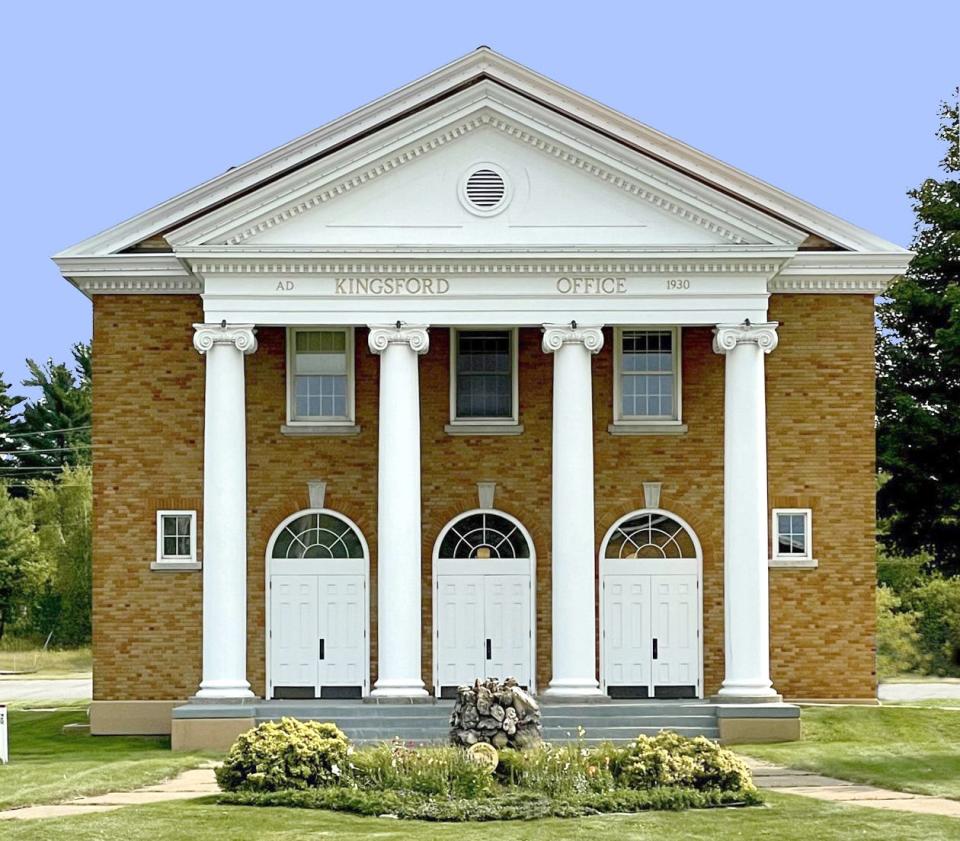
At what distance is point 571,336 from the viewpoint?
103 ft

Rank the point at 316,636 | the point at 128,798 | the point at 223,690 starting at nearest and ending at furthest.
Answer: the point at 128,798 < the point at 223,690 < the point at 316,636

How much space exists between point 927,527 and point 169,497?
24.7 m

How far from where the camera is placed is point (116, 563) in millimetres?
33562

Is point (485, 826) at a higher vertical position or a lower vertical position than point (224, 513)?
lower

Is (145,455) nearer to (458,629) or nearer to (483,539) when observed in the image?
(483,539)

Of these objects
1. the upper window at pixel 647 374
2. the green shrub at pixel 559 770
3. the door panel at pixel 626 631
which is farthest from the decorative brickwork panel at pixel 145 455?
the green shrub at pixel 559 770

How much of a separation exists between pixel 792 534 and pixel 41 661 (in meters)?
44.8

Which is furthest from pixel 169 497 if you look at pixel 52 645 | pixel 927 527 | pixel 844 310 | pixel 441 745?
pixel 52 645

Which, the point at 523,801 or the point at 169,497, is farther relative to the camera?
the point at 169,497

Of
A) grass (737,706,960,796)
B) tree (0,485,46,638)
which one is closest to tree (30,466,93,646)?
tree (0,485,46,638)

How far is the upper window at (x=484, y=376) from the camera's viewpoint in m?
33.9

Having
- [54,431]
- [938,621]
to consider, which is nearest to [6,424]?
[54,431]

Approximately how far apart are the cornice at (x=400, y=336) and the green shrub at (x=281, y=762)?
30.9 ft

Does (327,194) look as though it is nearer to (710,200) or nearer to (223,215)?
(223,215)
